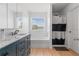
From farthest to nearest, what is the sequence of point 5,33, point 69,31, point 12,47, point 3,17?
1. point 69,31
2. point 5,33
3. point 3,17
4. point 12,47

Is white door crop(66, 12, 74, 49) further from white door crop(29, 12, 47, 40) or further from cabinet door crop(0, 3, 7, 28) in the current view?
cabinet door crop(0, 3, 7, 28)

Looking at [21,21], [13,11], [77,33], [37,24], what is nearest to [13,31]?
[21,21]

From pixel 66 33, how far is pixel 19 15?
256 cm

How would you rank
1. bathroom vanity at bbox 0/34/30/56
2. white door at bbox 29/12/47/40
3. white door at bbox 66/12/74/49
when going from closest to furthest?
1. bathroom vanity at bbox 0/34/30/56
2. white door at bbox 29/12/47/40
3. white door at bbox 66/12/74/49

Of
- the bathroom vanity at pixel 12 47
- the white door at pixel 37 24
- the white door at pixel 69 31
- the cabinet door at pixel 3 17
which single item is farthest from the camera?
the white door at pixel 69 31

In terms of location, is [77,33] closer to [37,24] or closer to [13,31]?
[37,24]

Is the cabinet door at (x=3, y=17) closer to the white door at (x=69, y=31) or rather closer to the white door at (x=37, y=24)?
the white door at (x=37, y=24)

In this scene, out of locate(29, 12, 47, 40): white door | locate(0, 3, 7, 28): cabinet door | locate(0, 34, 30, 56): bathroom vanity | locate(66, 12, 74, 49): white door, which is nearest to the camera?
locate(0, 34, 30, 56): bathroom vanity

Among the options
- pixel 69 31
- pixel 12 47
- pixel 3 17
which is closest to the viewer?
pixel 12 47

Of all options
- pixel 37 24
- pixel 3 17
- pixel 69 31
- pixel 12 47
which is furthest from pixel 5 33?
pixel 69 31

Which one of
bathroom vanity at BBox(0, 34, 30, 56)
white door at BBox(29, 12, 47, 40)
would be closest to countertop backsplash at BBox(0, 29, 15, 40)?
bathroom vanity at BBox(0, 34, 30, 56)

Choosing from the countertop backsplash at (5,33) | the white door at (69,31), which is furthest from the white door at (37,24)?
the white door at (69,31)

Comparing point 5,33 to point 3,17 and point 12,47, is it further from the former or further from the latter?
point 12,47

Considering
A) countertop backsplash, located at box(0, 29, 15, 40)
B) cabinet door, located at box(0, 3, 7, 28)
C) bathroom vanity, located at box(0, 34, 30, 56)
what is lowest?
bathroom vanity, located at box(0, 34, 30, 56)
